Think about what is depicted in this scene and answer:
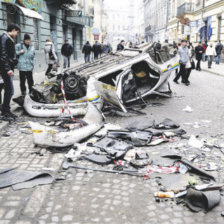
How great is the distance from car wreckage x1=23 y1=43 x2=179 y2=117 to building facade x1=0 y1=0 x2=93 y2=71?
21.5 feet

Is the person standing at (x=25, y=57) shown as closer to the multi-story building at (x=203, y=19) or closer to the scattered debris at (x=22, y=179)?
the scattered debris at (x=22, y=179)

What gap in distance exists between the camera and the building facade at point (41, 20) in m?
13.3

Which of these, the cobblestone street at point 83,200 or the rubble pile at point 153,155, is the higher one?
the rubble pile at point 153,155

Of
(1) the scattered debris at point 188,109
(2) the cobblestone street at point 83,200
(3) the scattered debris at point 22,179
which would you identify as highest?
(1) the scattered debris at point 188,109

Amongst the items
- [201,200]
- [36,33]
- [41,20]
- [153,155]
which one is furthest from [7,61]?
[41,20]

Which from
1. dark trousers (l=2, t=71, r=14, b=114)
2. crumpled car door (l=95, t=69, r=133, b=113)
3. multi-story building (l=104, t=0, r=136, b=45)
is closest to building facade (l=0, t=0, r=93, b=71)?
dark trousers (l=2, t=71, r=14, b=114)

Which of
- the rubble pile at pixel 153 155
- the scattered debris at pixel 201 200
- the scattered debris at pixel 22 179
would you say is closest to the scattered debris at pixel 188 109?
the rubble pile at pixel 153 155

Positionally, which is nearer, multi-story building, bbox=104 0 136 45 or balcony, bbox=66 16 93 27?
balcony, bbox=66 16 93 27

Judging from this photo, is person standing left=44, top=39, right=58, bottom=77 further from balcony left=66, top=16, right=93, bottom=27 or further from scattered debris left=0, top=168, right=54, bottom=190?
balcony left=66, top=16, right=93, bottom=27

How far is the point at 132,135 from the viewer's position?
5.25m

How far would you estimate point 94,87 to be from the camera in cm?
693

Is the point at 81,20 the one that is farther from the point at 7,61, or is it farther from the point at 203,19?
the point at 7,61

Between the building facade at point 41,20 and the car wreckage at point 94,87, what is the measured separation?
6566 mm

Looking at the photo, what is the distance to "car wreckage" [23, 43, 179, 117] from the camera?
6871 mm
